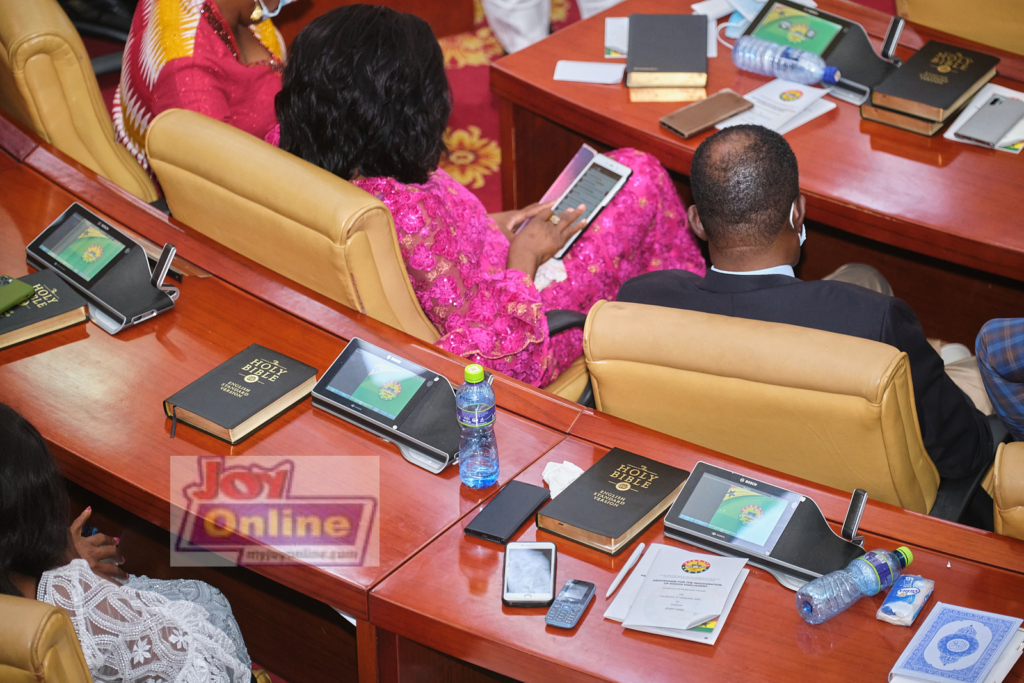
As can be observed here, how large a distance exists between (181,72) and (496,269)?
3.14 ft

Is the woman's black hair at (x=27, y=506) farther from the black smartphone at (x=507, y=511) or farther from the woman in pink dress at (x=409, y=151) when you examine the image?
the woman in pink dress at (x=409, y=151)

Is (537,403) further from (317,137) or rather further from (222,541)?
(317,137)

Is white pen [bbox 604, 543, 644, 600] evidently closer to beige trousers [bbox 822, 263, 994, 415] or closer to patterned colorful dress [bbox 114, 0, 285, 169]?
beige trousers [bbox 822, 263, 994, 415]

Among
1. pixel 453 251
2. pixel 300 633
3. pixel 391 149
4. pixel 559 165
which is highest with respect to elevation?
pixel 391 149

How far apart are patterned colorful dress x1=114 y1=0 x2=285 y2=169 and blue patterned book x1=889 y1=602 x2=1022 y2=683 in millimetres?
1974

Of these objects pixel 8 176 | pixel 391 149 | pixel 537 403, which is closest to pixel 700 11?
pixel 391 149

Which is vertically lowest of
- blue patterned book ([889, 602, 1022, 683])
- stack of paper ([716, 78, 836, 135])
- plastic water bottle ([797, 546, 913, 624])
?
blue patterned book ([889, 602, 1022, 683])

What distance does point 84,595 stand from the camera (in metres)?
1.34

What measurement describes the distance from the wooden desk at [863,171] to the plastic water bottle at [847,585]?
1.04 meters

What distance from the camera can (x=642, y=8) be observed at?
295 centimetres

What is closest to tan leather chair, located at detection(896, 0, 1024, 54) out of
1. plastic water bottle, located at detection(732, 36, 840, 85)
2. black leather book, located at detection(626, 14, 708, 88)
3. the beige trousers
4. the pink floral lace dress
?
plastic water bottle, located at detection(732, 36, 840, 85)

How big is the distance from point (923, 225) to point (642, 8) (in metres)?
1.27

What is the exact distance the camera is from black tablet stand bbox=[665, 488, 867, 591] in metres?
1.32

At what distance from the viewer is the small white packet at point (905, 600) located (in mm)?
1254
